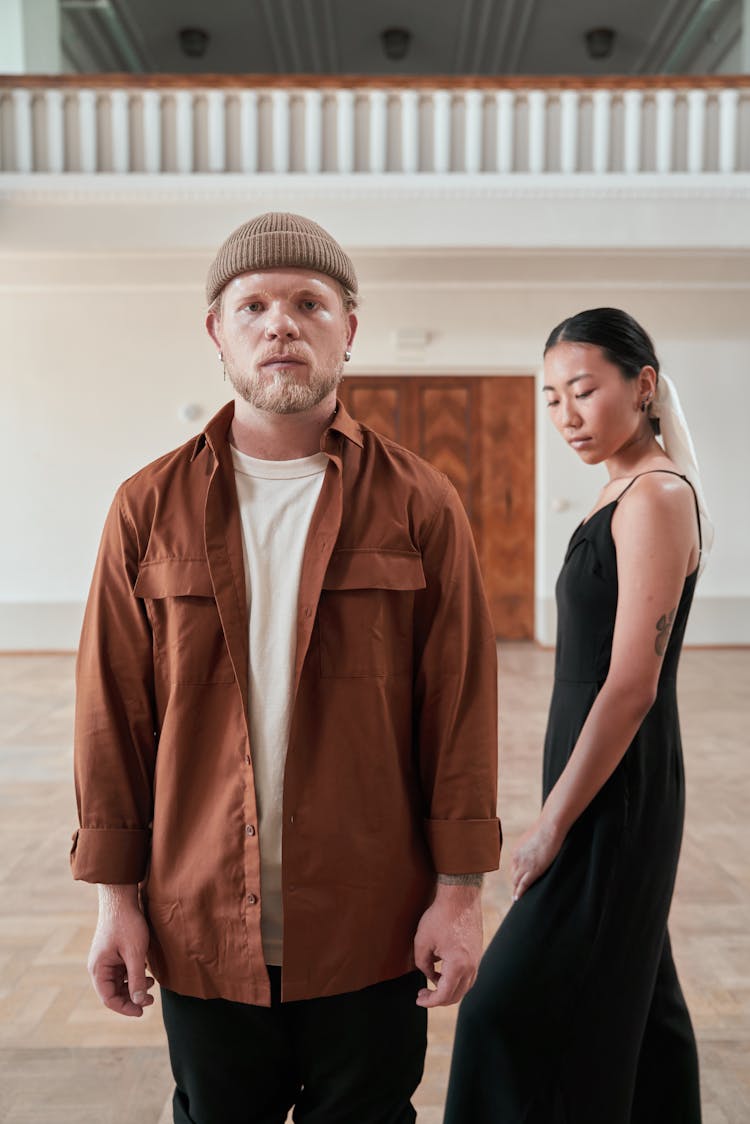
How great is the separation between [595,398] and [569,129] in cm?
712

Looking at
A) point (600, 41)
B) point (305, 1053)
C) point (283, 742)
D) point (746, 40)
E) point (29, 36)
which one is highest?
point (600, 41)

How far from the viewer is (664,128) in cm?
820

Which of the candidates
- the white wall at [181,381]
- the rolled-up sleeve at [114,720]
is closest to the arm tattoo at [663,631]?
the rolled-up sleeve at [114,720]

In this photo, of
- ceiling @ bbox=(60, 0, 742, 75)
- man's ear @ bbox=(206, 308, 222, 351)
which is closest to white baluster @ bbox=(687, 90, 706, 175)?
ceiling @ bbox=(60, 0, 742, 75)

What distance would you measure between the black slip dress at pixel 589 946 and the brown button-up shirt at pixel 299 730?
0.33m

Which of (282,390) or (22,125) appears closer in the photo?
(282,390)

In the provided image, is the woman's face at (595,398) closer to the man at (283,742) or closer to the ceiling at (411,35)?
the man at (283,742)

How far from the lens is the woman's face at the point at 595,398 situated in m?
1.89

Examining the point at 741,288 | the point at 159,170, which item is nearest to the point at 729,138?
the point at 741,288

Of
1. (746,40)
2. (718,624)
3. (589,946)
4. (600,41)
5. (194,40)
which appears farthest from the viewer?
(194,40)

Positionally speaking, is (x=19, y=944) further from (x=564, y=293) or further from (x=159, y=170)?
(x=564, y=293)

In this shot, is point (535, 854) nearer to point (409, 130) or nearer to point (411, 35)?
point (409, 130)

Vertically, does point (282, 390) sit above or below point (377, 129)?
below

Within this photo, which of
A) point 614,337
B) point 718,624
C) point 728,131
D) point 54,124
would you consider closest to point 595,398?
point 614,337
